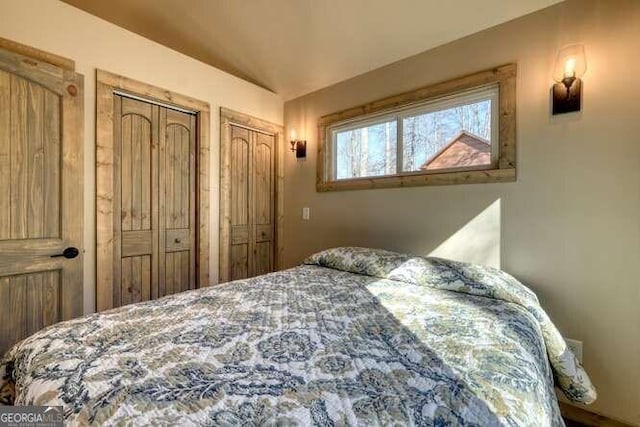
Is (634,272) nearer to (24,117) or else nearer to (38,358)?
(38,358)

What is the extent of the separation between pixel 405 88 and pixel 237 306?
6.76 ft

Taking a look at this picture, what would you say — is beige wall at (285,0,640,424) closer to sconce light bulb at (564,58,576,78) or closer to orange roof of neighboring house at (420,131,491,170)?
sconce light bulb at (564,58,576,78)

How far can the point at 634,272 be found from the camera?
1566 mm

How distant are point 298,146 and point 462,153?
5.39 feet

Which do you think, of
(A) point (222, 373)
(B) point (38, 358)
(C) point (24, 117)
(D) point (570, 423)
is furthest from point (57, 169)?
(D) point (570, 423)

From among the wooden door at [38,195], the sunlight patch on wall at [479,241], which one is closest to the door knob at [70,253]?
the wooden door at [38,195]

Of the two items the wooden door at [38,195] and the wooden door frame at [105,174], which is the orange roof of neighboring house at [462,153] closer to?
the wooden door frame at [105,174]

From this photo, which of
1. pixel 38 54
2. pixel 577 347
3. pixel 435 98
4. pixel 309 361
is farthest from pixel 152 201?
pixel 577 347

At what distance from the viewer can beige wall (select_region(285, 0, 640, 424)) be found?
62.8 inches

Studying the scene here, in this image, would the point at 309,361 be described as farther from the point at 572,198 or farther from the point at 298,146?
the point at 298,146

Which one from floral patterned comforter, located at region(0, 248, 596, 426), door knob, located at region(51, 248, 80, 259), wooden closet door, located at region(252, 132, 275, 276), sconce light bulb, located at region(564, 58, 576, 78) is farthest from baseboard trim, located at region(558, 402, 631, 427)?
door knob, located at region(51, 248, 80, 259)

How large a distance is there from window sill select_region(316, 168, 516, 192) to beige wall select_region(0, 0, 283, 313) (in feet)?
3.80

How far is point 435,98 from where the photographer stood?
2305 millimetres

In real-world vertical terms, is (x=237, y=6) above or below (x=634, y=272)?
above
